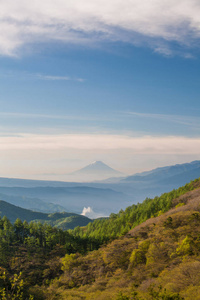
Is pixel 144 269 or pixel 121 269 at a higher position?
pixel 144 269

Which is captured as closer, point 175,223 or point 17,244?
point 175,223

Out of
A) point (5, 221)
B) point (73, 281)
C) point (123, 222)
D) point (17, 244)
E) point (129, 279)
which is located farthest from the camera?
point (123, 222)

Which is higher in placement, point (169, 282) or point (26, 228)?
point (169, 282)

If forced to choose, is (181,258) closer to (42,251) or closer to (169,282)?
(169,282)

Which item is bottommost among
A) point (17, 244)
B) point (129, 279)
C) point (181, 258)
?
point (17, 244)

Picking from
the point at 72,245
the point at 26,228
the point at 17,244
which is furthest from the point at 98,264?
the point at 26,228

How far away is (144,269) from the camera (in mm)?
50406

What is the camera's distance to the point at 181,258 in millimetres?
48938

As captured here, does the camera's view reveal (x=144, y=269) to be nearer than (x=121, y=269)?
Yes

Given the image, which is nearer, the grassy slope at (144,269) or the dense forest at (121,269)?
the dense forest at (121,269)

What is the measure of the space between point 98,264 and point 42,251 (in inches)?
1917

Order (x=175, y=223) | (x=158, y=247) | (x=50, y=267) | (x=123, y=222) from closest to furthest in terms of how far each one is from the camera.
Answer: (x=158, y=247) < (x=175, y=223) < (x=50, y=267) < (x=123, y=222)

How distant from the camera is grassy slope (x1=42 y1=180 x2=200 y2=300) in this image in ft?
117

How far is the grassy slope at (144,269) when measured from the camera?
3567cm
